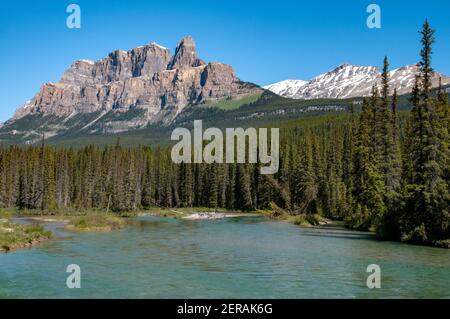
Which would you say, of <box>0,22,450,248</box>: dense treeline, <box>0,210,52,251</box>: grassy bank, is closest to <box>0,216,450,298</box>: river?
<box>0,210,52,251</box>: grassy bank

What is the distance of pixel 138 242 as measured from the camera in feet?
171

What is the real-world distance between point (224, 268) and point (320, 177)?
8180 cm

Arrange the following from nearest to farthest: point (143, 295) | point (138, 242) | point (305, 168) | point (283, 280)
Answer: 1. point (143, 295)
2. point (283, 280)
3. point (138, 242)
4. point (305, 168)

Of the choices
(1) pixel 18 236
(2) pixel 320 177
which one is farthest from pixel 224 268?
(2) pixel 320 177

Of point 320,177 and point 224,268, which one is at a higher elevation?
point 320,177

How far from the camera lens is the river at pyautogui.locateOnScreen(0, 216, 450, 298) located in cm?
2741

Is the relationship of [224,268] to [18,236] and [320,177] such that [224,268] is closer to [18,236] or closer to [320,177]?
[18,236]

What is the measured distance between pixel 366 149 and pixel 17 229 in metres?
47.8

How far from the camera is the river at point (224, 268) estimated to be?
27406 millimetres

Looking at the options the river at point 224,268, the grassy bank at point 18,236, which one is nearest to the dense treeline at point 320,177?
the river at point 224,268

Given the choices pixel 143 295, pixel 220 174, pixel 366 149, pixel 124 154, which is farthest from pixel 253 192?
pixel 143 295

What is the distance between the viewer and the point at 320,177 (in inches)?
4488

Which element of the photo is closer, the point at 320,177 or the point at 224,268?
the point at 224,268
